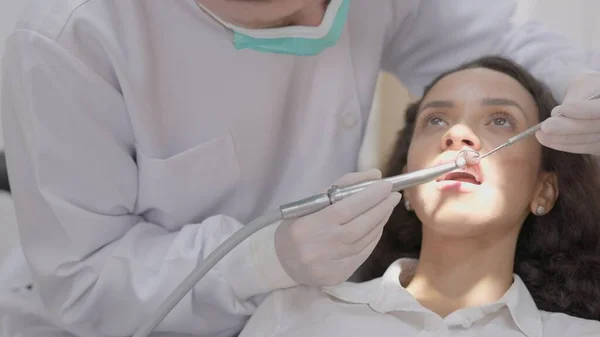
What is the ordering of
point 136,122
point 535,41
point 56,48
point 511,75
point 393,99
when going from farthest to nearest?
point 393,99 < point 535,41 < point 511,75 < point 136,122 < point 56,48

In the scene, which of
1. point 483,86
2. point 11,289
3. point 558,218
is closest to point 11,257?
point 11,289

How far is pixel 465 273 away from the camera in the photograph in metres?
1.41

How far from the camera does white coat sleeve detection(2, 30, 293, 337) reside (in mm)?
1275

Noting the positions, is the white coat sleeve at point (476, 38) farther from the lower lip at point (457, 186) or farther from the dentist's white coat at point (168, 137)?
the lower lip at point (457, 186)

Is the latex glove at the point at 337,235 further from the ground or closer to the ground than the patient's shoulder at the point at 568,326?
further from the ground

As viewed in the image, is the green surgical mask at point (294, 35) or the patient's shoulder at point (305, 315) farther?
the patient's shoulder at point (305, 315)

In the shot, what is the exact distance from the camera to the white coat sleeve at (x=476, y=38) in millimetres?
1544

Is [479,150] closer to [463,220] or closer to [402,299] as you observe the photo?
[463,220]

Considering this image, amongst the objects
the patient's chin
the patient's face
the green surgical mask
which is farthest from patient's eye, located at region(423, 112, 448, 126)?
the green surgical mask

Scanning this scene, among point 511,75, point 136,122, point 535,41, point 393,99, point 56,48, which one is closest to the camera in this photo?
point 56,48

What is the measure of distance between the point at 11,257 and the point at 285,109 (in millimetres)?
719

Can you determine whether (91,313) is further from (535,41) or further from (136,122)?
(535,41)

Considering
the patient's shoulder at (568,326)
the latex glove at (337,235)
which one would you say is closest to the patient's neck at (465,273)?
the patient's shoulder at (568,326)

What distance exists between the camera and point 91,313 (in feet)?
4.60
